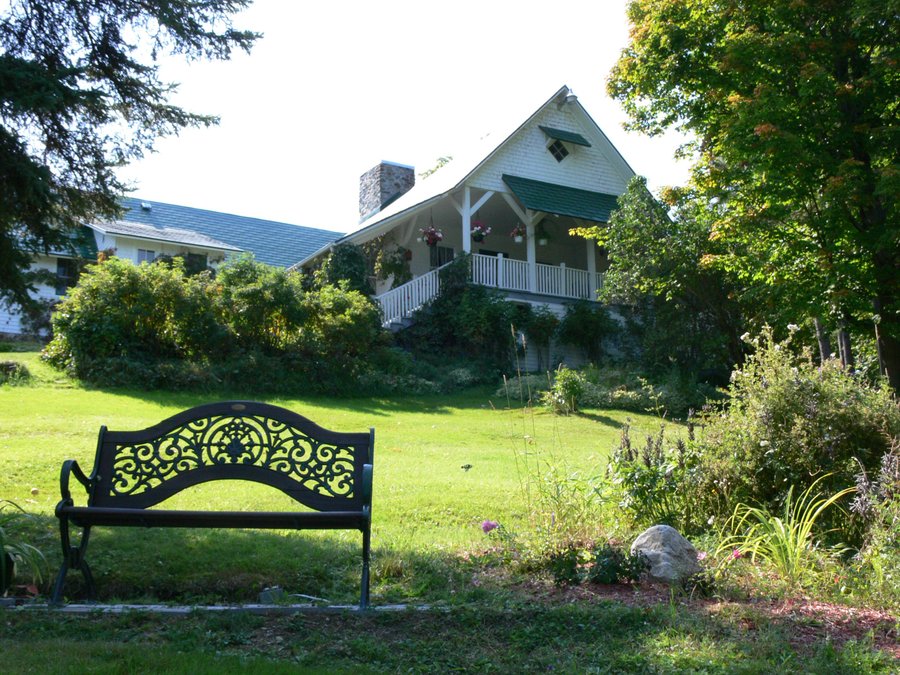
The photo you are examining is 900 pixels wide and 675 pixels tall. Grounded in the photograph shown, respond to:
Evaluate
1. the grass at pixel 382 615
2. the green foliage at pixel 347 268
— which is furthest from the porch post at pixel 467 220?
the grass at pixel 382 615

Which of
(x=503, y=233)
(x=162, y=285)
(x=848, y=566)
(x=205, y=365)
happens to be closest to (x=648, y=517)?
(x=848, y=566)

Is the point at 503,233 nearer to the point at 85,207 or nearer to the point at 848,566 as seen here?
the point at 85,207

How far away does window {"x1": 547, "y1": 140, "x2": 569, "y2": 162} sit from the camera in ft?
82.4

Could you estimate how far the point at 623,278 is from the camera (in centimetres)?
1945

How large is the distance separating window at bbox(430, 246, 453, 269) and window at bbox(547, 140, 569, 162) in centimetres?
433

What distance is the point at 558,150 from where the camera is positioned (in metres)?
25.2

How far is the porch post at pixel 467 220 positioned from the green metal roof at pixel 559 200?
1.33m

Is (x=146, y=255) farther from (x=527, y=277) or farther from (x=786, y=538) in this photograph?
(x=786, y=538)

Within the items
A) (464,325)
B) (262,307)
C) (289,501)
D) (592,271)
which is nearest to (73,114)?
(289,501)

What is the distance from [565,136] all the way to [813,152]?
15460mm

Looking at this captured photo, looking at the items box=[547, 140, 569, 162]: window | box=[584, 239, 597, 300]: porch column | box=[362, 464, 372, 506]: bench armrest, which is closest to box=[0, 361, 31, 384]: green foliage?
box=[362, 464, 372, 506]: bench armrest

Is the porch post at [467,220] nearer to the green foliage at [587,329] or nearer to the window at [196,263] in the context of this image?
the green foliage at [587,329]

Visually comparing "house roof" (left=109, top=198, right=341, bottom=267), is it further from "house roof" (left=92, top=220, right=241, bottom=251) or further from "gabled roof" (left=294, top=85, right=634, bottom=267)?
"gabled roof" (left=294, top=85, right=634, bottom=267)

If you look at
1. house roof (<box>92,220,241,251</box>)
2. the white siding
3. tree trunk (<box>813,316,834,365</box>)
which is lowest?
tree trunk (<box>813,316,834,365</box>)
